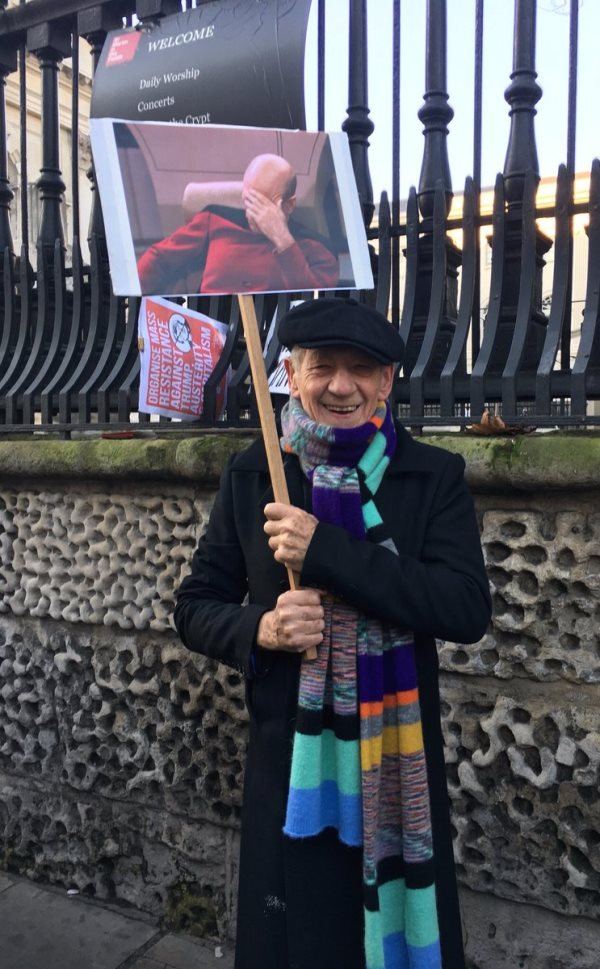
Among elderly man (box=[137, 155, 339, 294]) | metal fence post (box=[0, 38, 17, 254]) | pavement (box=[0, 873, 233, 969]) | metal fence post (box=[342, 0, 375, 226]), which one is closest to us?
elderly man (box=[137, 155, 339, 294])

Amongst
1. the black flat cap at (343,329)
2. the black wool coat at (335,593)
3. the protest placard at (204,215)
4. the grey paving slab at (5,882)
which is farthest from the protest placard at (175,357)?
the grey paving slab at (5,882)

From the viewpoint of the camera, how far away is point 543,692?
8.71 ft

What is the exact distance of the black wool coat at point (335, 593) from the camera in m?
1.79

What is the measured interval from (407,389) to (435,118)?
1034mm

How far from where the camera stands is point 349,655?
1.82 meters

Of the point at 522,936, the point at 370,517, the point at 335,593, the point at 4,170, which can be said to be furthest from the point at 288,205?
the point at 4,170

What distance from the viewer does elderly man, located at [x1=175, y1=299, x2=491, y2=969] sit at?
1.79 metres

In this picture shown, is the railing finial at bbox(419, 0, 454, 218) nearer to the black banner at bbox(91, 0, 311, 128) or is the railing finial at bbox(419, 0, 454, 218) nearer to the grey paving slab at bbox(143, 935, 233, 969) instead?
the black banner at bbox(91, 0, 311, 128)

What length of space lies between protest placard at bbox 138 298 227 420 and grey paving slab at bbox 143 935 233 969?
1.99 m

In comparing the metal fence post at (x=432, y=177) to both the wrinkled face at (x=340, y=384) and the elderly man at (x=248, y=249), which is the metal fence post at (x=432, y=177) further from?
the wrinkled face at (x=340, y=384)

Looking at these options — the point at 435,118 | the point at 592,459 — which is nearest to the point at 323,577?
the point at 592,459

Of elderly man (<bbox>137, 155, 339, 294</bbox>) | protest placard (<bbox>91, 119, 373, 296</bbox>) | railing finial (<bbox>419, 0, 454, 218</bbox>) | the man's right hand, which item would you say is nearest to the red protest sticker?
railing finial (<bbox>419, 0, 454, 218</bbox>)

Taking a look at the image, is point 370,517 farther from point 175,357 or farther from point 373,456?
point 175,357

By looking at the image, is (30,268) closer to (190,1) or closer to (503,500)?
(190,1)
